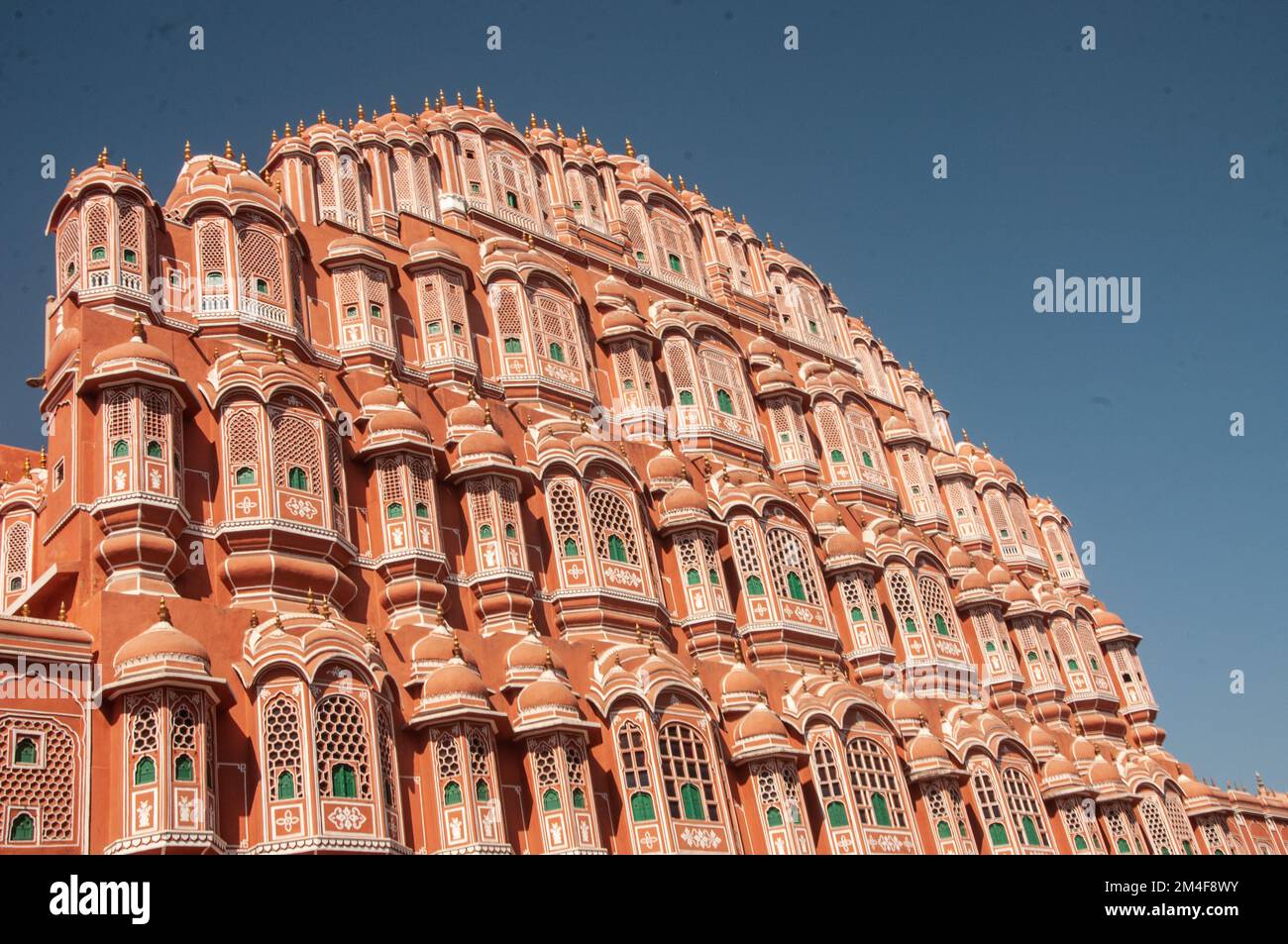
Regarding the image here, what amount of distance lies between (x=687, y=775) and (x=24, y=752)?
12.7 m

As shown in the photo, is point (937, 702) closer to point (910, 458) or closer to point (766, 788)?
point (766, 788)

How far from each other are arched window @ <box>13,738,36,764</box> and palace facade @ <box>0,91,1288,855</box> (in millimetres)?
79

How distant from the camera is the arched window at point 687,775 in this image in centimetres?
2655

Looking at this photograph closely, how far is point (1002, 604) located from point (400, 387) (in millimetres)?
21322

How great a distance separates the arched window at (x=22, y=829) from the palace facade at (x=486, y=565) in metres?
0.05

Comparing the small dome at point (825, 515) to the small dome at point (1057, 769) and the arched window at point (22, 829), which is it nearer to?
the small dome at point (1057, 769)

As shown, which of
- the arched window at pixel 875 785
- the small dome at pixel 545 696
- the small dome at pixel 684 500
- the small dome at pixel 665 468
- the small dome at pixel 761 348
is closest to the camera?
the small dome at pixel 545 696

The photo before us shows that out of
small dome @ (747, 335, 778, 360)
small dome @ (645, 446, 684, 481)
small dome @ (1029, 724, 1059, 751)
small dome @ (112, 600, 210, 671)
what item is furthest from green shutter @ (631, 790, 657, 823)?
small dome @ (747, 335, 778, 360)

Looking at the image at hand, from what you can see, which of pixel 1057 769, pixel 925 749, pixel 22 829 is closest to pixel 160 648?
pixel 22 829

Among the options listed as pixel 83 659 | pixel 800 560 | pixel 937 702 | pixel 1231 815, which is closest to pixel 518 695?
pixel 83 659

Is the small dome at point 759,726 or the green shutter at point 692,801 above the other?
the small dome at point 759,726

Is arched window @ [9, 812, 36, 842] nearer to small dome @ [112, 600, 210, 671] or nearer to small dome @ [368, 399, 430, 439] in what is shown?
small dome @ [112, 600, 210, 671]

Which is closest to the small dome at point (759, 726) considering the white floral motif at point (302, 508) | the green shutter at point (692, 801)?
the green shutter at point (692, 801)

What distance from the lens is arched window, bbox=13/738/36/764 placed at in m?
19.8
